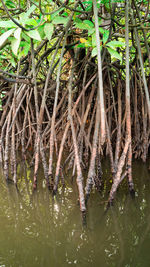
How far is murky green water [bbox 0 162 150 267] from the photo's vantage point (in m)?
1.25

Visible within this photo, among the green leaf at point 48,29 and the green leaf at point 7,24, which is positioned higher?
the green leaf at point 48,29

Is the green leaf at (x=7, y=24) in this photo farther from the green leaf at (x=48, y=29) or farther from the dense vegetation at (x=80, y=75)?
the green leaf at (x=48, y=29)

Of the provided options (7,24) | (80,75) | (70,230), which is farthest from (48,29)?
(80,75)

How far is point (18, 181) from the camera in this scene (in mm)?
2395

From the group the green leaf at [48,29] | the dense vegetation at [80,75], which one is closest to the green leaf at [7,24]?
the dense vegetation at [80,75]

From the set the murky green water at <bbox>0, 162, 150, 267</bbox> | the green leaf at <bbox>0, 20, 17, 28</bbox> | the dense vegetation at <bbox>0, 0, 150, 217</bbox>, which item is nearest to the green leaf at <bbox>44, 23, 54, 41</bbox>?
the dense vegetation at <bbox>0, 0, 150, 217</bbox>

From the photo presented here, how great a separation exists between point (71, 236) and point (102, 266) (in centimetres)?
32

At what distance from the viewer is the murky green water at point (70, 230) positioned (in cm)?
125

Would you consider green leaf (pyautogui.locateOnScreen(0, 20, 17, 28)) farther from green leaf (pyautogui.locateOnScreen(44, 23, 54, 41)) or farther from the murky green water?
the murky green water

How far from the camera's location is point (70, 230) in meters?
1.53

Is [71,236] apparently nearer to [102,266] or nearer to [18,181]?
[102,266]

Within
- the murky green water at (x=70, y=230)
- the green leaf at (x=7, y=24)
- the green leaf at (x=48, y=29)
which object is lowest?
the murky green water at (x=70, y=230)

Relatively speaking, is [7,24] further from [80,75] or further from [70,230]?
[80,75]

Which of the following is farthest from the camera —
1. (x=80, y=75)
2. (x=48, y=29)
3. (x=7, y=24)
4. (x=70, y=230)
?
(x=80, y=75)
